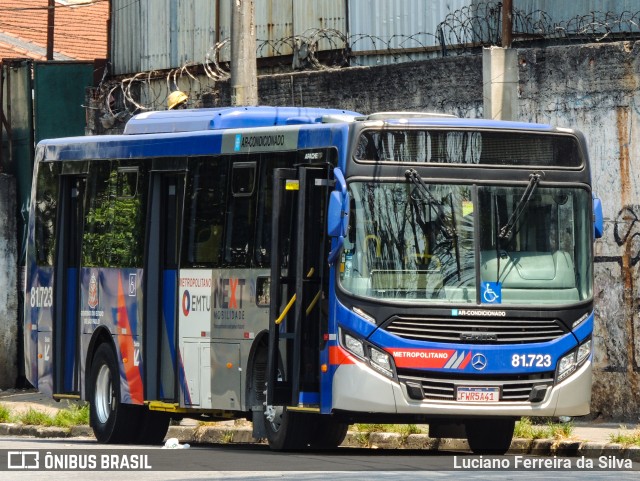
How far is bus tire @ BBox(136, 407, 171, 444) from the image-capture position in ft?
56.5

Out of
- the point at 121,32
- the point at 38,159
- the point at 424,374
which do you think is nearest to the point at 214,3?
the point at 121,32

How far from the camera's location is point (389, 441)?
16172 millimetres

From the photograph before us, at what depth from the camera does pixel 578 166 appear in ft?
47.1

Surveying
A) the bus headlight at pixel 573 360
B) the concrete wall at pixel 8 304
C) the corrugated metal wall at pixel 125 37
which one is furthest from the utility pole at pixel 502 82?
the concrete wall at pixel 8 304

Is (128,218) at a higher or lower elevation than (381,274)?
higher

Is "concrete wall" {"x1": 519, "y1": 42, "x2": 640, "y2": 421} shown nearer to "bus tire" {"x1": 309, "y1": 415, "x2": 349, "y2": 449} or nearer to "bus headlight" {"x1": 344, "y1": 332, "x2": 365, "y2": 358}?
"bus tire" {"x1": 309, "y1": 415, "x2": 349, "y2": 449}

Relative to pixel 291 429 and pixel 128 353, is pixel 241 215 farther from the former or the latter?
pixel 128 353

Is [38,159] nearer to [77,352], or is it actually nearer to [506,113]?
[77,352]

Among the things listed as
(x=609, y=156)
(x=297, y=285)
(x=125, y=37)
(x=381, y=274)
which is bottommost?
(x=297, y=285)

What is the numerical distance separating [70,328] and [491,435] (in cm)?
530

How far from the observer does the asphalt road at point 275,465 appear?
453 inches

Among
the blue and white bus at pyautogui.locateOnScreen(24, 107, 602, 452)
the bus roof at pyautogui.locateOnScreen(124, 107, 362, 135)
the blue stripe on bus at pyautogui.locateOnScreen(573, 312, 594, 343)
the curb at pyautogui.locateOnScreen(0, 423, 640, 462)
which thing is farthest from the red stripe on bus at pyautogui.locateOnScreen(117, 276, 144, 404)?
the blue stripe on bus at pyautogui.locateOnScreen(573, 312, 594, 343)

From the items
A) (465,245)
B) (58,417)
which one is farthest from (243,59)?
(465,245)

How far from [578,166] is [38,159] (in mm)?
6982
